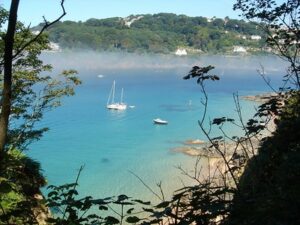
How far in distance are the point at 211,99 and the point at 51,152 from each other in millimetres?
40711

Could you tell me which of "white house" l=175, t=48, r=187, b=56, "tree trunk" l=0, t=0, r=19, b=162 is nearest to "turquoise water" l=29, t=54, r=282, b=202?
"tree trunk" l=0, t=0, r=19, b=162

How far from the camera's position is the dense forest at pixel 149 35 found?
142750mm

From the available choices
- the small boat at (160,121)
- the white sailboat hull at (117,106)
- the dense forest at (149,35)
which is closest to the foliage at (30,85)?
the small boat at (160,121)

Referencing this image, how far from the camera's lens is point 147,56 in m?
164

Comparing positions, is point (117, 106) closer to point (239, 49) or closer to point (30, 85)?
point (30, 85)

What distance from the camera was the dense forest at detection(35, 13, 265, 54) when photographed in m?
143

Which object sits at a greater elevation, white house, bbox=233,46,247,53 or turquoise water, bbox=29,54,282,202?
white house, bbox=233,46,247,53

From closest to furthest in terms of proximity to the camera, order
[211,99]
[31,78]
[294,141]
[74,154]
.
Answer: [294,141] → [31,78] → [74,154] → [211,99]

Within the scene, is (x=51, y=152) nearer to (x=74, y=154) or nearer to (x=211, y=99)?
(x=74, y=154)

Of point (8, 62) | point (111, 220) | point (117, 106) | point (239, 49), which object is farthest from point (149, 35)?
point (111, 220)

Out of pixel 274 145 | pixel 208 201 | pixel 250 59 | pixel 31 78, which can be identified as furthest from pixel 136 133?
pixel 250 59

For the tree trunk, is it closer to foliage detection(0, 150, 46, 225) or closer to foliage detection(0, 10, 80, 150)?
foliage detection(0, 150, 46, 225)

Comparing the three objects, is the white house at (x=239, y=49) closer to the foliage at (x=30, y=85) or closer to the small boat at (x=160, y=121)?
the small boat at (x=160, y=121)

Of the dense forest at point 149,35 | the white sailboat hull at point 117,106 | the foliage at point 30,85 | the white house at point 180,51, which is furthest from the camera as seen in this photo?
the white house at point 180,51
